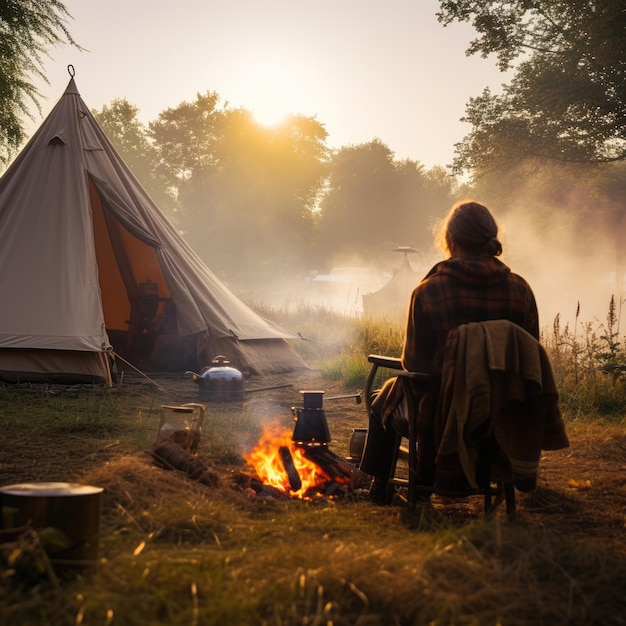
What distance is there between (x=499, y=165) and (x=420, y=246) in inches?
904

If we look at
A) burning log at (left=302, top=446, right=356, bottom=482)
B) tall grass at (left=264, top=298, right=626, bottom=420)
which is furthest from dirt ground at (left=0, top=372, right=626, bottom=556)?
tall grass at (left=264, top=298, right=626, bottom=420)

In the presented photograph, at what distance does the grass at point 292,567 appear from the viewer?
195cm

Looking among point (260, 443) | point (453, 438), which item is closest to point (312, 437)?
point (260, 443)

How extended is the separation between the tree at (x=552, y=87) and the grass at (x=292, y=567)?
941cm

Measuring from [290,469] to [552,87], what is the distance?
11444 millimetres

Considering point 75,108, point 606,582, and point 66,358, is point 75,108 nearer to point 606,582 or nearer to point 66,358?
point 66,358

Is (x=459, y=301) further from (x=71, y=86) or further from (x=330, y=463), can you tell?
(x=71, y=86)

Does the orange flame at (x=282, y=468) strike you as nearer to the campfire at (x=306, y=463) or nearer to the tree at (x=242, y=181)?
the campfire at (x=306, y=463)

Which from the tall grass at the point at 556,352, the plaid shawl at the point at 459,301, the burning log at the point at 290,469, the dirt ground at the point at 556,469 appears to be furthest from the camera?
the tall grass at the point at 556,352

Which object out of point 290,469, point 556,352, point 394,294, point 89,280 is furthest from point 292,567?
point 394,294

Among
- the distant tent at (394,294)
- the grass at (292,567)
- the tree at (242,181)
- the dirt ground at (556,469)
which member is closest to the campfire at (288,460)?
the grass at (292,567)

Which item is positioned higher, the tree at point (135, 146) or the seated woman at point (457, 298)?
the tree at point (135, 146)

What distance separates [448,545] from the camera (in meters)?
2.42

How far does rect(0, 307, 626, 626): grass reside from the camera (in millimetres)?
1947
